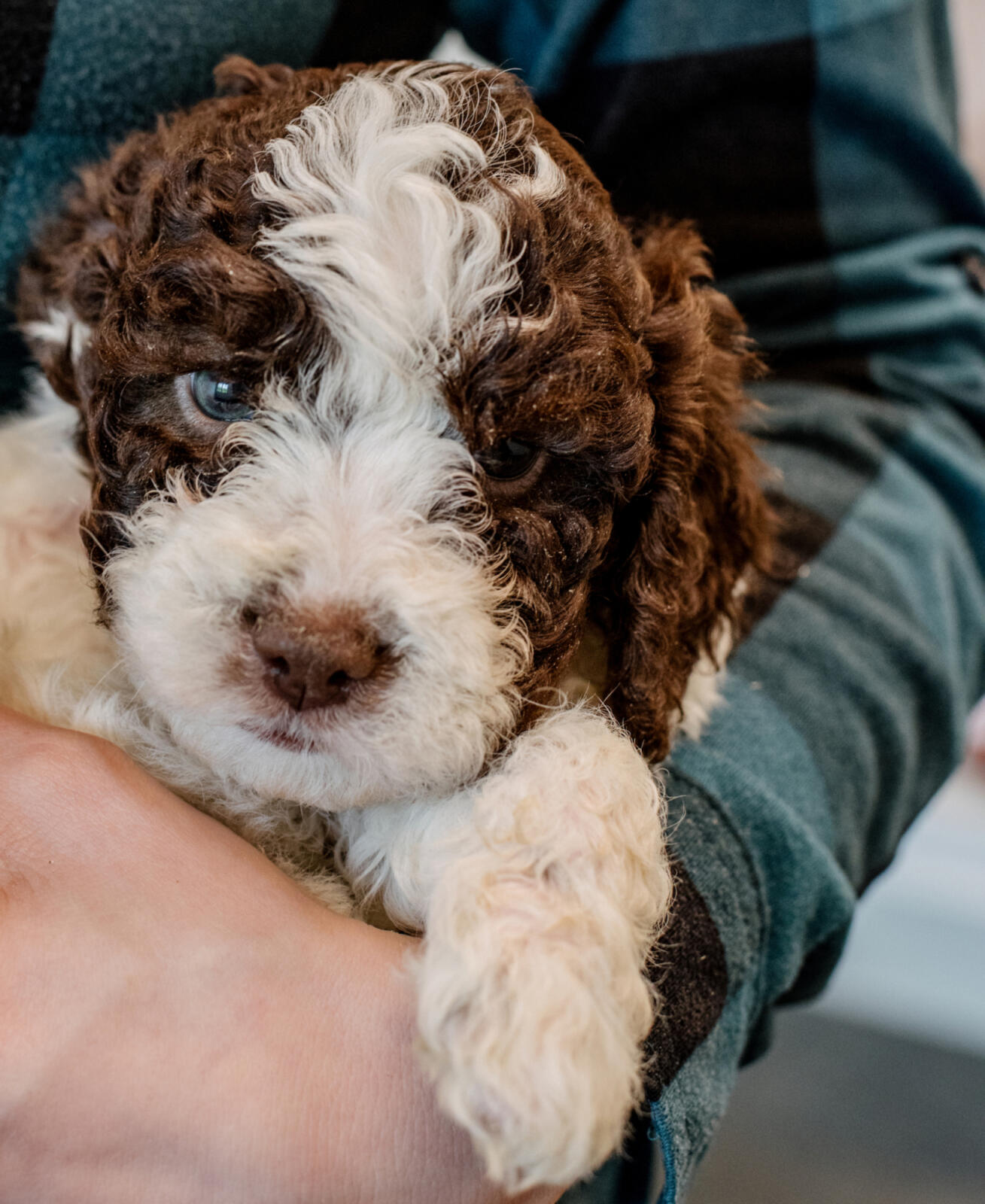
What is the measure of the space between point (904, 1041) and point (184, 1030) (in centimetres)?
421

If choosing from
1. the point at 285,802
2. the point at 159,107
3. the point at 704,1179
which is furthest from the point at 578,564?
the point at 704,1179

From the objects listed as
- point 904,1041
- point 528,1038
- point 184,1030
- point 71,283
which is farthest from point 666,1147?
point 904,1041

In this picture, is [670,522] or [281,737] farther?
[670,522]

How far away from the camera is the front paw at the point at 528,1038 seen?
1.21 metres

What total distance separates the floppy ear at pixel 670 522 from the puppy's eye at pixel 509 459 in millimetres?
225

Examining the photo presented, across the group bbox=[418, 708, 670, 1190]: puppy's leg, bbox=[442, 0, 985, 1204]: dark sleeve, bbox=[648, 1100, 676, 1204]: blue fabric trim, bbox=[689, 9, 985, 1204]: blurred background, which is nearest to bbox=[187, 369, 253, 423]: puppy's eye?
bbox=[418, 708, 670, 1190]: puppy's leg

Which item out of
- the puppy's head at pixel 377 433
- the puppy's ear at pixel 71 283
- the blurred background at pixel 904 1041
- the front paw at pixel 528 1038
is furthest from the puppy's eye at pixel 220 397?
the blurred background at pixel 904 1041

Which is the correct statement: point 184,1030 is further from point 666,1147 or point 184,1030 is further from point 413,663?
point 666,1147

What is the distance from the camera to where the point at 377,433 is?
1587 mm

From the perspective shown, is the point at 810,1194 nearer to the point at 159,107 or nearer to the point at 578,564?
the point at 578,564

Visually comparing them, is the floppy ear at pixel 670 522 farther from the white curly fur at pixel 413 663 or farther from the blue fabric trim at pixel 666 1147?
the blue fabric trim at pixel 666 1147

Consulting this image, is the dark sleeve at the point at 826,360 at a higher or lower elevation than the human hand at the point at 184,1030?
higher

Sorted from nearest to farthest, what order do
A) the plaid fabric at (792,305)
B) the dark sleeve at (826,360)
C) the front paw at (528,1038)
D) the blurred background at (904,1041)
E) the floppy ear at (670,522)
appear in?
the front paw at (528,1038)
the floppy ear at (670,522)
the plaid fabric at (792,305)
the dark sleeve at (826,360)
the blurred background at (904,1041)

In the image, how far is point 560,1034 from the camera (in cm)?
123
